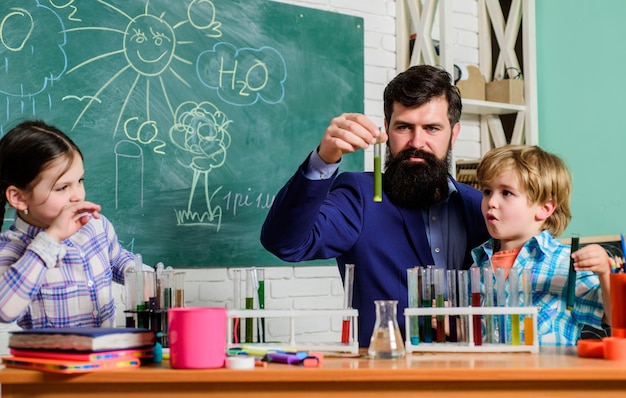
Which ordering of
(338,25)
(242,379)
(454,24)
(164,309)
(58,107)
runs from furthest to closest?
(454,24) < (338,25) < (58,107) < (164,309) < (242,379)

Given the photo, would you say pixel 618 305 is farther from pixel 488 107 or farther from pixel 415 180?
pixel 488 107

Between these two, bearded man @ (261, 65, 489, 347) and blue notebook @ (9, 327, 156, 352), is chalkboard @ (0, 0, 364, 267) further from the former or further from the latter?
blue notebook @ (9, 327, 156, 352)

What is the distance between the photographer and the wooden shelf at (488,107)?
12.2 ft

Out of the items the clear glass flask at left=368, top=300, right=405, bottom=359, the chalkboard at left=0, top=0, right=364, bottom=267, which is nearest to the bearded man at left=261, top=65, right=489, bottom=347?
the clear glass flask at left=368, top=300, right=405, bottom=359

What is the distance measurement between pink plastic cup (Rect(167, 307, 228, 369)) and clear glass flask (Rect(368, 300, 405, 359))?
32cm

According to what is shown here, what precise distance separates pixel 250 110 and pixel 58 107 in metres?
0.82

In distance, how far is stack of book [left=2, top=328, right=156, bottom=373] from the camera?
4.48 feet

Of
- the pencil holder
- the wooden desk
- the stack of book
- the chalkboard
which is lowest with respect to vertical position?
the wooden desk

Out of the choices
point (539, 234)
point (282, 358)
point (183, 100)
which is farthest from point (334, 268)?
point (282, 358)

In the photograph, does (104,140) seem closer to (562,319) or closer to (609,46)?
(562,319)

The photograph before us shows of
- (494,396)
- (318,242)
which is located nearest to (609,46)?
(318,242)

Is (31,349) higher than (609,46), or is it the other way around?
(609,46)

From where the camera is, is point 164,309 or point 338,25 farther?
point 338,25

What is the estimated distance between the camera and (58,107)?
9.27 feet
